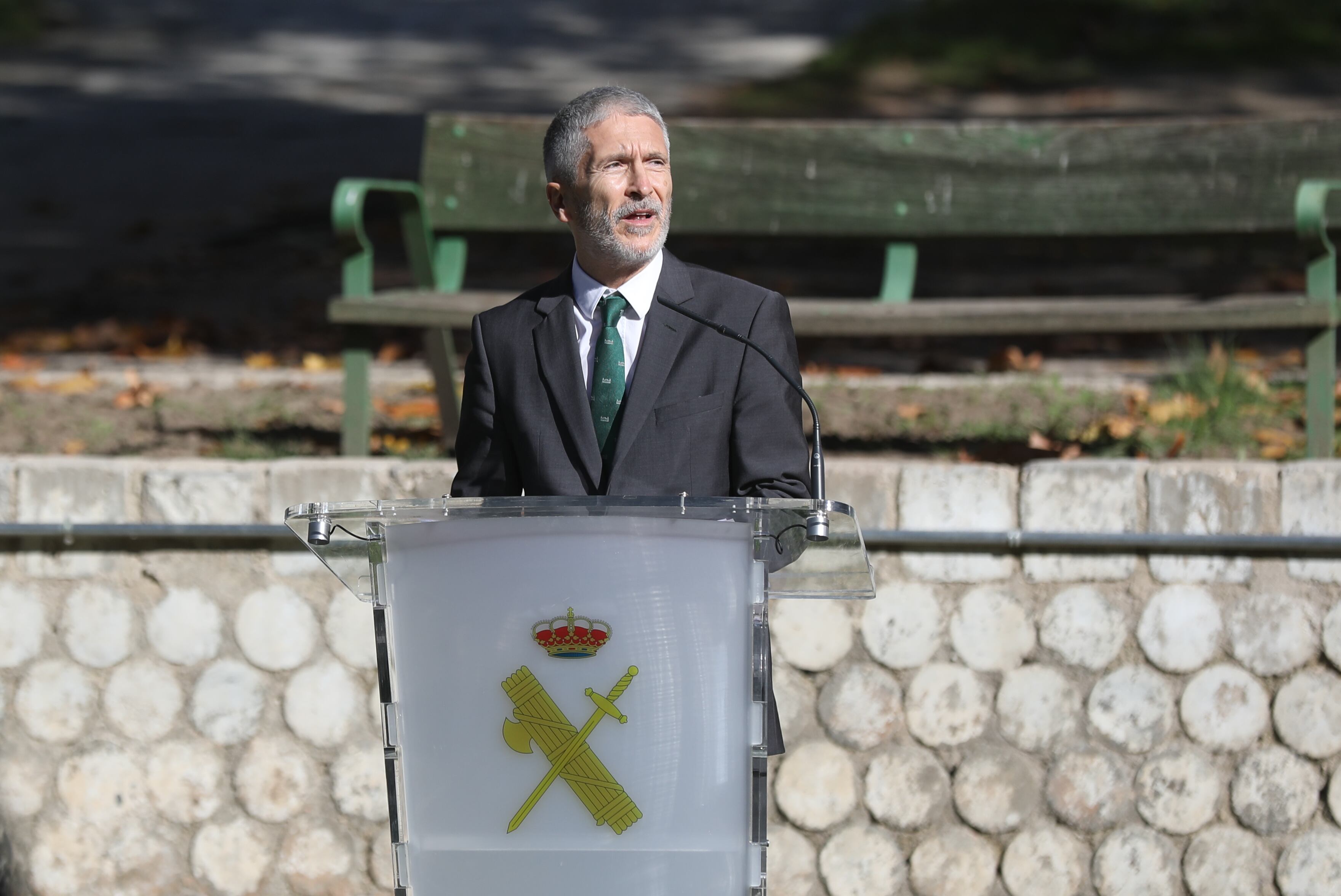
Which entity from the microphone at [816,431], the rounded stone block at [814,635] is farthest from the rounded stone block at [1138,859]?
the microphone at [816,431]

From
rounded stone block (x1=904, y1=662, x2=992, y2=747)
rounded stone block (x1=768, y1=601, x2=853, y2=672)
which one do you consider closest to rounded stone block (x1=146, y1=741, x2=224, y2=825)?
rounded stone block (x1=768, y1=601, x2=853, y2=672)

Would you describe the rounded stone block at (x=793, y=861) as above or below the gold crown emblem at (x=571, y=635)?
below

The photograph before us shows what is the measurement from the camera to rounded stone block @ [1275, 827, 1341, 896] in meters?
3.79

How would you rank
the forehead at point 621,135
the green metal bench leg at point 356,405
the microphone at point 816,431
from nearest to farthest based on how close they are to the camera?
the microphone at point 816,431
the forehead at point 621,135
the green metal bench leg at point 356,405

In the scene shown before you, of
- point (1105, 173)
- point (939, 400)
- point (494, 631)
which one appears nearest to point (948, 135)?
point (1105, 173)

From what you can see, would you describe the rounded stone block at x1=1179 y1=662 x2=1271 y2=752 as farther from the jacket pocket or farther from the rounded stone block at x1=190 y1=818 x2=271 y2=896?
the rounded stone block at x1=190 y1=818 x2=271 y2=896

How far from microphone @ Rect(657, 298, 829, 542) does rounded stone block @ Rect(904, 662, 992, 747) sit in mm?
1582

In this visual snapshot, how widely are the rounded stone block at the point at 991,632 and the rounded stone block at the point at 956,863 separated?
16.2 inches

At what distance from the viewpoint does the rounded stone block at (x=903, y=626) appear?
152 inches

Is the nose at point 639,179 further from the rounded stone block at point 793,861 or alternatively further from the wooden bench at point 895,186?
the wooden bench at point 895,186

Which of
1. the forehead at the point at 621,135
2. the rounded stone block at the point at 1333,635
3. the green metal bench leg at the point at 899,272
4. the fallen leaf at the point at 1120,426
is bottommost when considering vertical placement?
the rounded stone block at the point at 1333,635


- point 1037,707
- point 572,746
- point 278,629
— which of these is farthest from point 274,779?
point 572,746

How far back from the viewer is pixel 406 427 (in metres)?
5.41

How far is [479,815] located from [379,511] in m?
0.41
